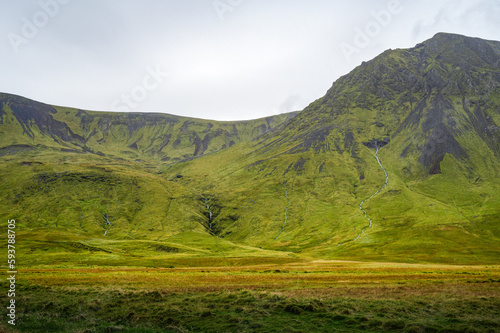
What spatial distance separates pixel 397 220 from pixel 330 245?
164 ft

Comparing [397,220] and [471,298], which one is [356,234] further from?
[471,298]

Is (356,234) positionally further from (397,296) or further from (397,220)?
(397,296)

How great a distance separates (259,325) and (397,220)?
558 ft

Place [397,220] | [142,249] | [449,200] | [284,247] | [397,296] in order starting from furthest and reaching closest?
[449,200], [397,220], [284,247], [142,249], [397,296]

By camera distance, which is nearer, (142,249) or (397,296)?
(397,296)

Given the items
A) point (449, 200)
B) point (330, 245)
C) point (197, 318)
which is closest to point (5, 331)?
point (197, 318)

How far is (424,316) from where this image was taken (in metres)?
22.2

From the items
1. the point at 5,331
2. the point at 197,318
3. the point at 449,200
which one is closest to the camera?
the point at 5,331

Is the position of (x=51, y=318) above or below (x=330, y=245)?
above

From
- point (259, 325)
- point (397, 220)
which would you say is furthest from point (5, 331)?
point (397, 220)

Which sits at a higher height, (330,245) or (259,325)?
(259,325)

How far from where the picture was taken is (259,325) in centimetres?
2128

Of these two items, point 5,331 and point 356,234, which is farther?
point 356,234

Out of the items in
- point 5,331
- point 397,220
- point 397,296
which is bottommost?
point 397,220
